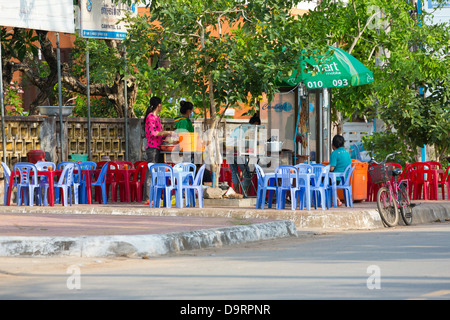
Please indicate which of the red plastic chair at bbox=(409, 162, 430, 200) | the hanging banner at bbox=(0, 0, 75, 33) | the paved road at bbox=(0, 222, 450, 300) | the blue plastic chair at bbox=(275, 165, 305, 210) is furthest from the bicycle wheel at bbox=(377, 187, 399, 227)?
the hanging banner at bbox=(0, 0, 75, 33)

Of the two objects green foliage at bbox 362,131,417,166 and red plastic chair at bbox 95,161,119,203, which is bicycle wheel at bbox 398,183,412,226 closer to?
red plastic chair at bbox 95,161,119,203

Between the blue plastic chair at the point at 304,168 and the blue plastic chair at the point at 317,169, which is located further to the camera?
the blue plastic chair at the point at 317,169

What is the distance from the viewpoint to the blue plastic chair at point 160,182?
Result: 16.1 metres

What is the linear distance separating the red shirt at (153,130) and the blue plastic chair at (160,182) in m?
0.78

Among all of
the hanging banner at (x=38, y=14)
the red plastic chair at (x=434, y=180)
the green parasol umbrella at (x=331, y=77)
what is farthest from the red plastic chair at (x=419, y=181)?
the hanging banner at (x=38, y=14)

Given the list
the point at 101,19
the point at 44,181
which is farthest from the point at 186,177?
the point at 101,19

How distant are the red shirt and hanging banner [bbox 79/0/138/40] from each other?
144 inches

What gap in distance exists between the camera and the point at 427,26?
2569cm

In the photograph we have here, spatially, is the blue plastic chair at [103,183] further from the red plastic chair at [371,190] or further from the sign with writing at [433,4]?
the sign with writing at [433,4]

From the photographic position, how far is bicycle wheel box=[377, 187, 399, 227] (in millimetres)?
15391

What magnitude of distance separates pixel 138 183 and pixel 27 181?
2.75 metres

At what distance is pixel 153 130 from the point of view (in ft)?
55.8

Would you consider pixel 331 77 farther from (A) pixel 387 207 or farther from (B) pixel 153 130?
(A) pixel 387 207
